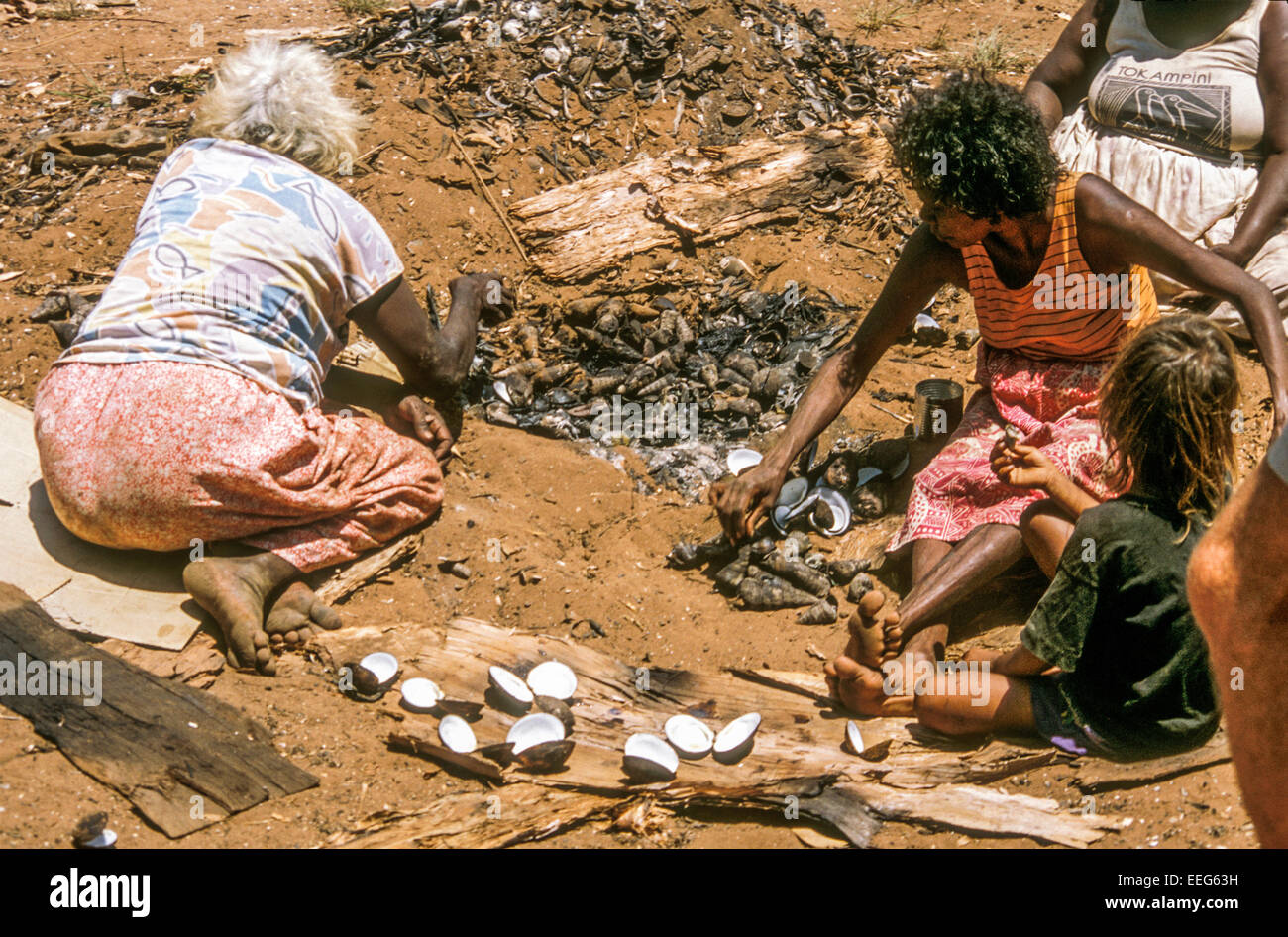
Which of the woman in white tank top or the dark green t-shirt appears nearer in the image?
the dark green t-shirt

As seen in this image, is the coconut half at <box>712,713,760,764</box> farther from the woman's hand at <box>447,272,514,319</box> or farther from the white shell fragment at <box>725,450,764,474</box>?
the woman's hand at <box>447,272,514,319</box>

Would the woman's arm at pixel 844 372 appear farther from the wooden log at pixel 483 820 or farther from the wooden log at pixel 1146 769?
the wooden log at pixel 1146 769

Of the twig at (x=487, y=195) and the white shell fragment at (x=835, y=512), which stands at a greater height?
the twig at (x=487, y=195)

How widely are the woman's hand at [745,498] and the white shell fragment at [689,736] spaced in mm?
695

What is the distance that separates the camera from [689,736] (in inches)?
114

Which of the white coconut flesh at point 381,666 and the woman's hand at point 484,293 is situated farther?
the woman's hand at point 484,293

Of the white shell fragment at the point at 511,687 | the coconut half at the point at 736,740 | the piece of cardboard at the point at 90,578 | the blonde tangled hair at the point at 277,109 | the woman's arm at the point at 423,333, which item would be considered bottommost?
the piece of cardboard at the point at 90,578

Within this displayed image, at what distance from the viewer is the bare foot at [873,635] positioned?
2.73 metres

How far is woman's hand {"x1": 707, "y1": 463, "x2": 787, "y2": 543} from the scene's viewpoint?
11.0ft

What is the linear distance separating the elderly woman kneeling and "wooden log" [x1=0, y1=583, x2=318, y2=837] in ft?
0.85

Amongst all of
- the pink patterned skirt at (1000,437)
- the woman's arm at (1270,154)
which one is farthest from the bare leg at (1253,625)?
the woman's arm at (1270,154)

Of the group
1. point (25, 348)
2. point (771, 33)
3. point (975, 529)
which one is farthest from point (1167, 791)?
point (771, 33)

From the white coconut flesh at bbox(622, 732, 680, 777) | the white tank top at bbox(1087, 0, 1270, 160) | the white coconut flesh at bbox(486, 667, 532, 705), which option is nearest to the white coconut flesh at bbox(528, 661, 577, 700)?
the white coconut flesh at bbox(486, 667, 532, 705)

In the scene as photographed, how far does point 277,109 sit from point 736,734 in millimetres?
2538
